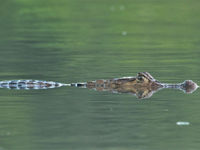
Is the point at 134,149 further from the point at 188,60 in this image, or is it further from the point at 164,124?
the point at 188,60

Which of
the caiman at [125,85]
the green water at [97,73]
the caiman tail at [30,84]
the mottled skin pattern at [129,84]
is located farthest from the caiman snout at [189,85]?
the caiman tail at [30,84]

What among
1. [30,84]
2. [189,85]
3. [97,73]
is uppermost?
[97,73]

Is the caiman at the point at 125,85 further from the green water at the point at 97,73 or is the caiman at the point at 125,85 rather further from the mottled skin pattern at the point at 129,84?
the green water at the point at 97,73

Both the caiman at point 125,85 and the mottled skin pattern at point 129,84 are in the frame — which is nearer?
the caiman at point 125,85

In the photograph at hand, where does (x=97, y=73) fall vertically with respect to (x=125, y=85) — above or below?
above

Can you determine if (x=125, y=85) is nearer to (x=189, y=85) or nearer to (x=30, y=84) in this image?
(x=189, y=85)

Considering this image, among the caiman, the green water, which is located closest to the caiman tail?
the caiman

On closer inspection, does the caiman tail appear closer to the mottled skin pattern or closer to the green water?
the green water

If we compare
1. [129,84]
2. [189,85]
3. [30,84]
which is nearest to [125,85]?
[129,84]
